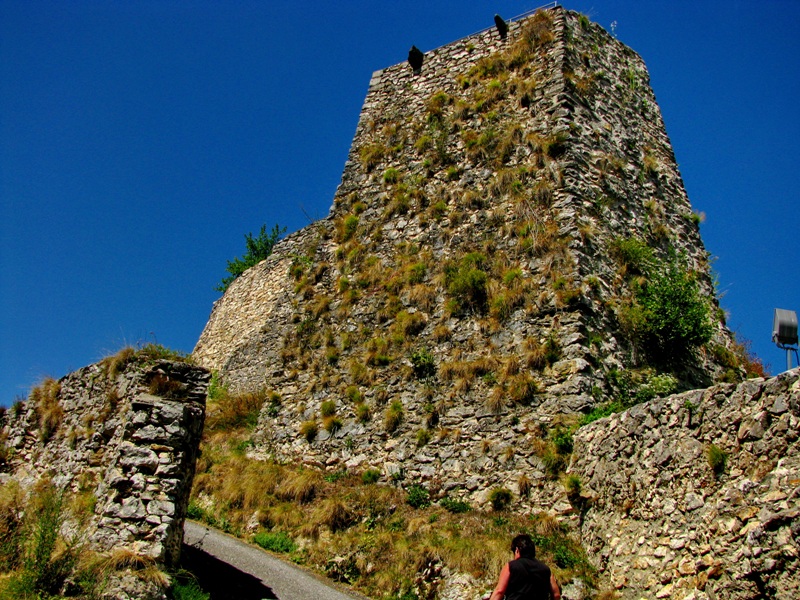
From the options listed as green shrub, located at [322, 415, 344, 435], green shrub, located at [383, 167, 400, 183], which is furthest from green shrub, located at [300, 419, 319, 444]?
green shrub, located at [383, 167, 400, 183]

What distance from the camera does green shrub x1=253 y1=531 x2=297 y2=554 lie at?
10.3 metres

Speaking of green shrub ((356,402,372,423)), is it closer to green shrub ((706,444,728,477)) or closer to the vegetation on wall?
the vegetation on wall

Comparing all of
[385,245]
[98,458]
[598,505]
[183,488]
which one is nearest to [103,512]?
[183,488]

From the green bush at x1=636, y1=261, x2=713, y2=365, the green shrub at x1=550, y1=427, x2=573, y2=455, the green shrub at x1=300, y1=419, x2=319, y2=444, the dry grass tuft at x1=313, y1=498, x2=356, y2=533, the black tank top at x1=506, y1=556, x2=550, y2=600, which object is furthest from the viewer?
the green shrub at x1=300, y1=419, x2=319, y2=444

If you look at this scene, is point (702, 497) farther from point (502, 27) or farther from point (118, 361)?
point (502, 27)

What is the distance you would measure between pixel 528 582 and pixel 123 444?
5.34m

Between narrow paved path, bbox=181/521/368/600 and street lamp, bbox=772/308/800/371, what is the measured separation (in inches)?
281

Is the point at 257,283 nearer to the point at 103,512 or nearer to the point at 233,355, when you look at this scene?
the point at 233,355

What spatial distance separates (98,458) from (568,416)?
23.9 feet

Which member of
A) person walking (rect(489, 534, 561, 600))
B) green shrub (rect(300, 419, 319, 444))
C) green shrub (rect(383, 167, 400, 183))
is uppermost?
green shrub (rect(383, 167, 400, 183))

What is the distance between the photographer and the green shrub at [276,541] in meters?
10.3

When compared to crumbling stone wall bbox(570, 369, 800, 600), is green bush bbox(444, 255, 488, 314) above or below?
above

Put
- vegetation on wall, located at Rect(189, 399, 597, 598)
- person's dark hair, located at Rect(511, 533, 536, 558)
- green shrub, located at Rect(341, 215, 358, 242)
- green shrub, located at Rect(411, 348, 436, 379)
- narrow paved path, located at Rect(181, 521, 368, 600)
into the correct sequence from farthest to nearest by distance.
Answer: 1. green shrub, located at Rect(341, 215, 358, 242)
2. green shrub, located at Rect(411, 348, 436, 379)
3. vegetation on wall, located at Rect(189, 399, 597, 598)
4. narrow paved path, located at Rect(181, 521, 368, 600)
5. person's dark hair, located at Rect(511, 533, 536, 558)

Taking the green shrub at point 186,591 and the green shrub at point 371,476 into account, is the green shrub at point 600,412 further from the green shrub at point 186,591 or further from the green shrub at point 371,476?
the green shrub at point 186,591
